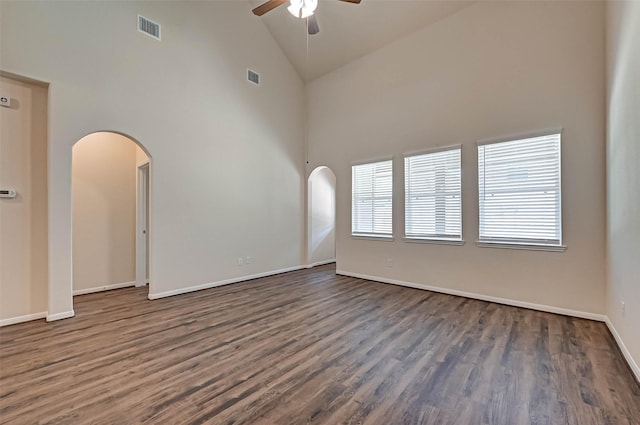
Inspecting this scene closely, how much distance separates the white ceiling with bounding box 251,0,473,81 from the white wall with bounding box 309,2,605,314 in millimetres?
189

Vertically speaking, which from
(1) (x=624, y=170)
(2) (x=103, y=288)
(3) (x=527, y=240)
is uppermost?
(1) (x=624, y=170)

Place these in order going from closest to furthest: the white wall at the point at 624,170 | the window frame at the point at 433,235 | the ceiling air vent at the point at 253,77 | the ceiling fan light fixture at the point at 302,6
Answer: the white wall at the point at 624,170 < the ceiling fan light fixture at the point at 302,6 < the window frame at the point at 433,235 < the ceiling air vent at the point at 253,77

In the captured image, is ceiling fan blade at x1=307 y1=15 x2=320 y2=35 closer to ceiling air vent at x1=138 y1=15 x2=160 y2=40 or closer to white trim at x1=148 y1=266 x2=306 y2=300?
ceiling air vent at x1=138 y1=15 x2=160 y2=40

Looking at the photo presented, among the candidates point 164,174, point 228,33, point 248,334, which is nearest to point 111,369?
point 248,334

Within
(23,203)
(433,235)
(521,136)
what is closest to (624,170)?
(521,136)

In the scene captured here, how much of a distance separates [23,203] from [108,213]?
1.54 m

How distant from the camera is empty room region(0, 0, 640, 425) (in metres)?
2.16

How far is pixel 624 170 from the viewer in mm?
2574

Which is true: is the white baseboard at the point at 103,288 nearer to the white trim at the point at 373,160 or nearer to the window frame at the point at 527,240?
the white trim at the point at 373,160

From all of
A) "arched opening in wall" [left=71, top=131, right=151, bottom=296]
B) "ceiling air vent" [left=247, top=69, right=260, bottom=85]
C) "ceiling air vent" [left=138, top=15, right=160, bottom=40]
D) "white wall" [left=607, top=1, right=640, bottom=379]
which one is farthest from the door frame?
"white wall" [left=607, top=1, right=640, bottom=379]


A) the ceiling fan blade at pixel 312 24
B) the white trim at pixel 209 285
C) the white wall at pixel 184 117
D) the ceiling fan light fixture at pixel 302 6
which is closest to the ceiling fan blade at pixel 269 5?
the ceiling fan light fixture at pixel 302 6

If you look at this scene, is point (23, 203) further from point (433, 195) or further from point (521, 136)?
point (521, 136)

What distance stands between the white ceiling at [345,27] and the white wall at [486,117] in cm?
19

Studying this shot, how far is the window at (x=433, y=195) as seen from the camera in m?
4.54
